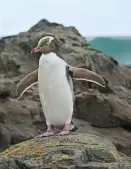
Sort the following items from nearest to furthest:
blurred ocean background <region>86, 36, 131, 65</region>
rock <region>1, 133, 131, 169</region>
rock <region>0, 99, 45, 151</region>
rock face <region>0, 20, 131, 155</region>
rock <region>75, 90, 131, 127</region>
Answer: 1. rock <region>1, 133, 131, 169</region>
2. rock <region>0, 99, 45, 151</region>
3. rock face <region>0, 20, 131, 155</region>
4. rock <region>75, 90, 131, 127</region>
5. blurred ocean background <region>86, 36, 131, 65</region>

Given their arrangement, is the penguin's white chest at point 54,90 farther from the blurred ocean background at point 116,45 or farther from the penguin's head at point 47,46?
the blurred ocean background at point 116,45

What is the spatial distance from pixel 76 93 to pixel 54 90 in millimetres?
6065

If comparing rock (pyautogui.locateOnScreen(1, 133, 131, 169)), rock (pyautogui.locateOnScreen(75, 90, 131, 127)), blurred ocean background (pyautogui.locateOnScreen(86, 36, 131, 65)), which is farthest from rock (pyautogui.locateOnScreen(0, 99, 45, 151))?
blurred ocean background (pyautogui.locateOnScreen(86, 36, 131, 65))

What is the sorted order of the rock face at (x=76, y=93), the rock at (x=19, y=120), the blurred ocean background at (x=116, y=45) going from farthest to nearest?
the blurred ocean background at (x=116, y=45) → the rock face at (x=76, y=93) → the rock at (x=19, y=120)

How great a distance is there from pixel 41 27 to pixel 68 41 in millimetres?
1480

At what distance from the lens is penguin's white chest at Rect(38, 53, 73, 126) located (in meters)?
5.25

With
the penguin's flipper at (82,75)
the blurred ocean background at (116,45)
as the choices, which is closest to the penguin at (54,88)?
the penguin's flipper at (82,75)

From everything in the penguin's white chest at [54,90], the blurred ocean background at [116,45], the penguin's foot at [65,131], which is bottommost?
the blurred ocean background at [116,45]

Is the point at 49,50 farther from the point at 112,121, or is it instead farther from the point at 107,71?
the point at 107,71

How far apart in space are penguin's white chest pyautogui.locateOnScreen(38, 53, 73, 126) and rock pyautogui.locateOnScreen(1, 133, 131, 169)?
32cm

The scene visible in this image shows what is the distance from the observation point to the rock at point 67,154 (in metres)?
4.54

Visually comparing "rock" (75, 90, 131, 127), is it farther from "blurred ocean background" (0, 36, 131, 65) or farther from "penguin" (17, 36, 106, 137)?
"penguin" (17, 36, 106, 137)

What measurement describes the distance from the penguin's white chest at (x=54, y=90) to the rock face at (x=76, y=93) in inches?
167

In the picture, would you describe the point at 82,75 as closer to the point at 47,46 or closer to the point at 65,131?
the point at 47,46
